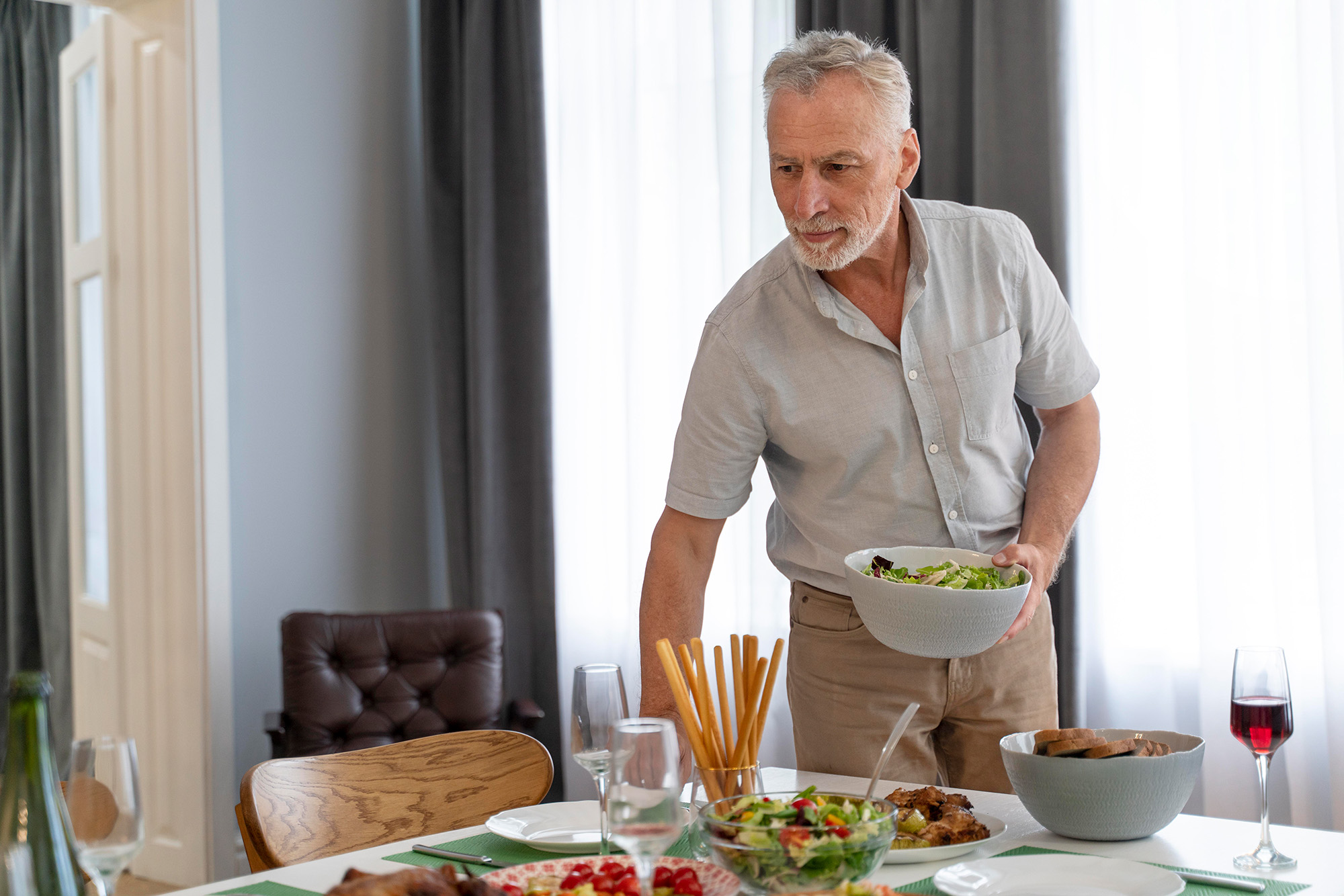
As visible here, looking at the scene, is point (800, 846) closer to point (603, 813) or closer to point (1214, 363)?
point (603, 813)

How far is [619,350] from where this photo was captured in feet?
11.2

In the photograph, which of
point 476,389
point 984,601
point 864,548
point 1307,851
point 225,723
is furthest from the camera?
point 476,389

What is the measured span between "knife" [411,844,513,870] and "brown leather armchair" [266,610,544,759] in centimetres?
172

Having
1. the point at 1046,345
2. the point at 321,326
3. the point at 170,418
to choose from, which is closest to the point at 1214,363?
the point at 1046,345

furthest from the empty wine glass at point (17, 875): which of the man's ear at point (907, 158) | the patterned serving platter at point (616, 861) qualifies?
the man's ear at point (907, 158)

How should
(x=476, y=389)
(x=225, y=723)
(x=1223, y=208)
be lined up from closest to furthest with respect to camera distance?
(x=1223, y=208)
(x=225, y=723)
(x=476, y=389)

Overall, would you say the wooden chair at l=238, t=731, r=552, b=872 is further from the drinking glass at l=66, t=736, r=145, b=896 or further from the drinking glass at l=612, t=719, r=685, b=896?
the drinking glass at l=612, t=719, r=685, b=896

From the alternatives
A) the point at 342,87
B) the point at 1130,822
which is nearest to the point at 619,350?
the point at 342,87

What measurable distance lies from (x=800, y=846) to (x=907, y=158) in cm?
120

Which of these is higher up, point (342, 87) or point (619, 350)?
point (342, 87)

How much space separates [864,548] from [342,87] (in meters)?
2.64

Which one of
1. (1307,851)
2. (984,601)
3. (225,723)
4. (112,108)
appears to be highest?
(112,108)

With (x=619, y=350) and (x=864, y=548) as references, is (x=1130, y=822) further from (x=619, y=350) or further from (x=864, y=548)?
(x=619, y=350)

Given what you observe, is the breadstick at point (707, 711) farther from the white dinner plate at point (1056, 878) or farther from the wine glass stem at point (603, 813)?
the white dinner plate at point (1056, 878)
